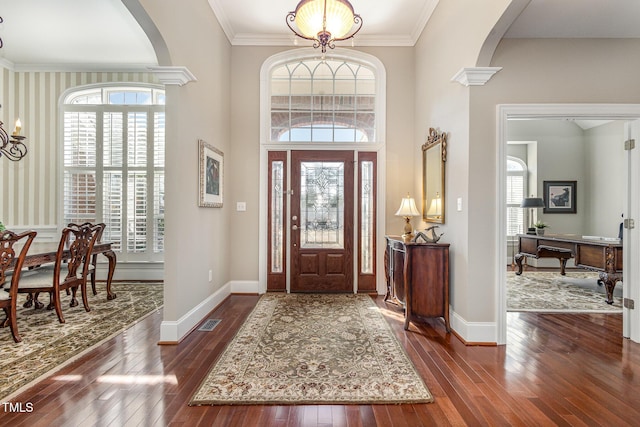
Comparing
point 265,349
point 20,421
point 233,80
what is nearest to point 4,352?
point 20,421

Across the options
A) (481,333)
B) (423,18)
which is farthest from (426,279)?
(423,18)

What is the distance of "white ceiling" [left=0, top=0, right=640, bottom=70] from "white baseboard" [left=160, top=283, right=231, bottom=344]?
353 cm

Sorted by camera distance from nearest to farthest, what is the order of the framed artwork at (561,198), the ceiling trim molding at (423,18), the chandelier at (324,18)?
the chandelier at (324,18)
the ceiling trim molding at (423,18)
the framed artwork at (561,198)

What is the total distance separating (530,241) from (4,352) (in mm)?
7032

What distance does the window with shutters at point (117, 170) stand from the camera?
505cm

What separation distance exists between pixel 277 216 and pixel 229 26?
2.67 m

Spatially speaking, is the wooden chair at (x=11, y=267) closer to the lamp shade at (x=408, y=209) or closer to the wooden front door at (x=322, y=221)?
the wooden front door at (x=322, y=221)

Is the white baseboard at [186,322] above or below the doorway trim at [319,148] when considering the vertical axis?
below

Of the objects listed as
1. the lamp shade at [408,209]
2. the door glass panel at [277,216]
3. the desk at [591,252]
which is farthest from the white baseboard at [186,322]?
the desk at [591,252]

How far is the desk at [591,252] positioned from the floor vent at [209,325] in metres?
4.81

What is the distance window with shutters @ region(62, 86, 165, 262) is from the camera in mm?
5055

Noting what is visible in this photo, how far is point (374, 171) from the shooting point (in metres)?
4.44

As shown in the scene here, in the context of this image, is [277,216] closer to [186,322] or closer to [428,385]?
[186,322]

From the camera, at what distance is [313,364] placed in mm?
2344
